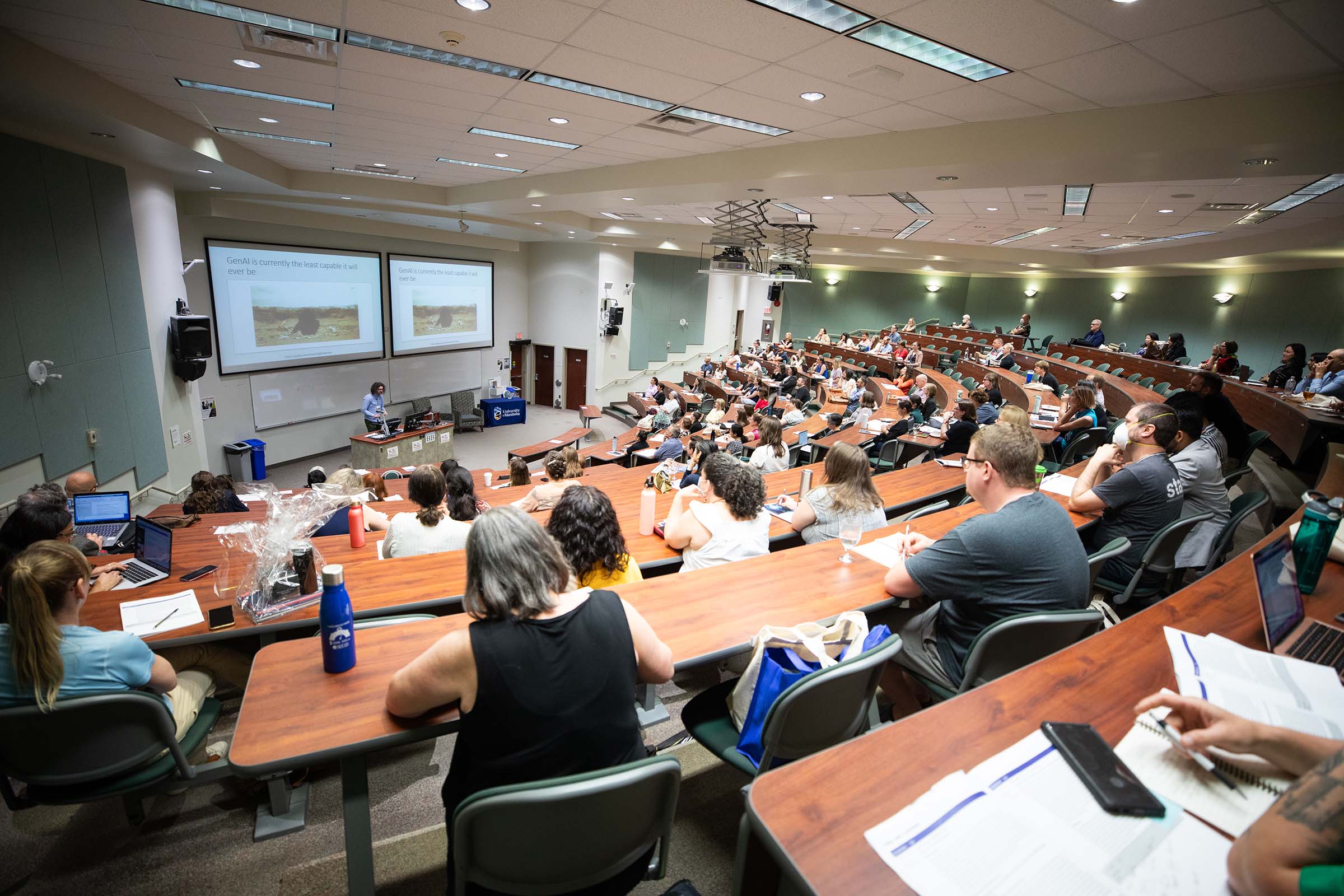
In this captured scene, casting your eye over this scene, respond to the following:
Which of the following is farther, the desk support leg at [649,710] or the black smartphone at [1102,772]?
the desk support leg at [649,710]

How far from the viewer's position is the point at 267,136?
5.80 m

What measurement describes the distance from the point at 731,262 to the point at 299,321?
316 inches

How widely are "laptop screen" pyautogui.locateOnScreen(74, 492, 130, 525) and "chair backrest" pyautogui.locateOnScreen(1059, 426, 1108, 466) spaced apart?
7636mm

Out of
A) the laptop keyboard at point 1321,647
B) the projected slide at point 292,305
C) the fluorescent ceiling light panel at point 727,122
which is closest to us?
the laptop keyboard at point 1321,647

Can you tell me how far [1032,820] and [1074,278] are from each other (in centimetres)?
1937

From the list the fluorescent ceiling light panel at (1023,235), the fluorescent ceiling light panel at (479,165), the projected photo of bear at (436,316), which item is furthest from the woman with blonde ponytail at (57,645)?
the projected photo of bear at (436,316)

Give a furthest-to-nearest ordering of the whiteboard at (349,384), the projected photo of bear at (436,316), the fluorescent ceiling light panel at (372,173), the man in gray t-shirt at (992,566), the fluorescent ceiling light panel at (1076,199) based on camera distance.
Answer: the projected photo of bear at (436,316), the whiteboard at (349,384), the fluorescent ceiling light panel at (372,173), the fluorescent ceiling light panel at (1076,199), the man in gray t-shirt at (992,566)

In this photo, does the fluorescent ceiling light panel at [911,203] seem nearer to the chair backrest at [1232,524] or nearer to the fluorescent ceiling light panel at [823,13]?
the fluorescent ceiling light panel at [823,13]

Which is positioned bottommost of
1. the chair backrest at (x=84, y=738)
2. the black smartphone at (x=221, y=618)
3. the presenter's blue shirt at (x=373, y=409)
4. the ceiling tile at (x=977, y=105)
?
the presenter's blue shirt at (x=373, y=409)

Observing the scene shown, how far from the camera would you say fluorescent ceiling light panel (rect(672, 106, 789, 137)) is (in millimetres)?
4367

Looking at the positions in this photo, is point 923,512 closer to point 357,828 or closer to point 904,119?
point 904,119

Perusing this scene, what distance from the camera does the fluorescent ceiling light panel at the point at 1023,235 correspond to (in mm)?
9219

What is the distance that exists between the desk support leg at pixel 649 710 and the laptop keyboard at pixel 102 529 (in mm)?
3649

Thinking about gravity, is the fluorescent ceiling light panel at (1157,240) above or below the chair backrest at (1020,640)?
above
